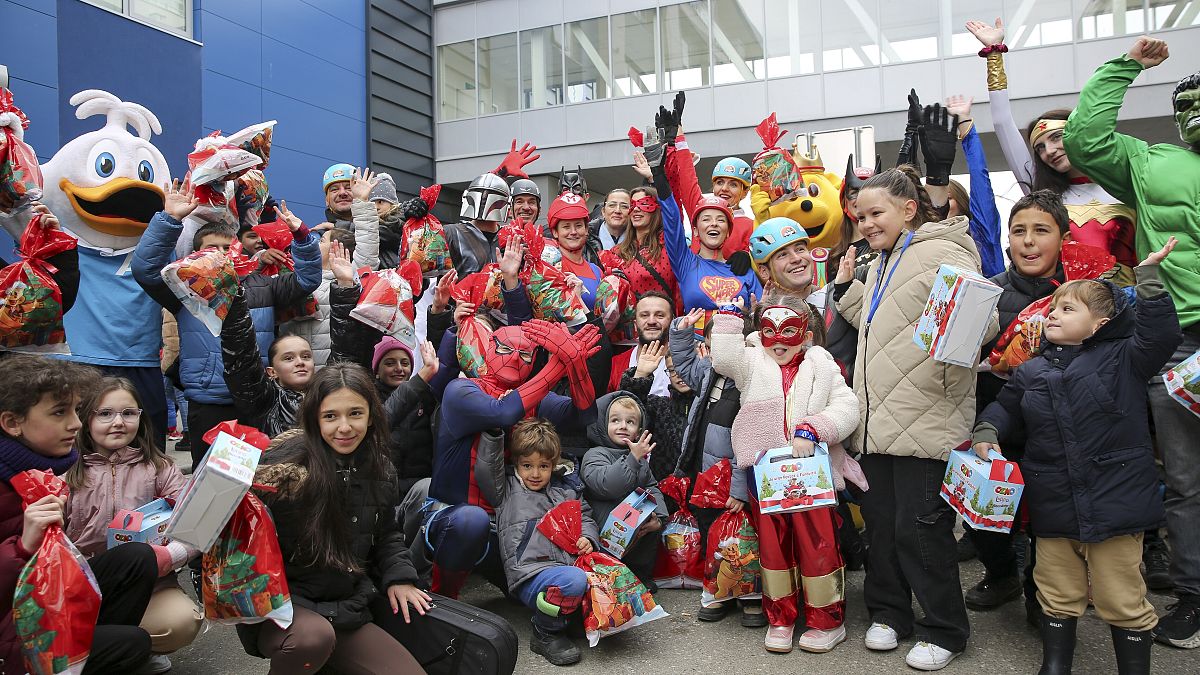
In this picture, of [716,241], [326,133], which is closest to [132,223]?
[716,241]

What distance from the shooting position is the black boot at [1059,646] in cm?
309

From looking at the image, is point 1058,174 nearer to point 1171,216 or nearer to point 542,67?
point 1171,216

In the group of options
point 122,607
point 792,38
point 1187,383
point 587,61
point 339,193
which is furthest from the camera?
point 587,61

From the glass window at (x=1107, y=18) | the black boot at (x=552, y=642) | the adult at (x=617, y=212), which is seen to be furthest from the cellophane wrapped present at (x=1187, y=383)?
the glass window at (x=1107, y=18)

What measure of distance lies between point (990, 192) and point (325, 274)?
378 centimetres

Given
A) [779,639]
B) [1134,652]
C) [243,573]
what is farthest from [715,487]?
[243,573]

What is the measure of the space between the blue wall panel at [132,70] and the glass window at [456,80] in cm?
644

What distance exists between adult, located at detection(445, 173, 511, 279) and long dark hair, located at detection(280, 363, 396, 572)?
226 centimetres

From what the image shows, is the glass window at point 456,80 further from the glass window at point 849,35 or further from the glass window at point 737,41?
the glass window at point 849,35

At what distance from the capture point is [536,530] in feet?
12.1

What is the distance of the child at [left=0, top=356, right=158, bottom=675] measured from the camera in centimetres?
247

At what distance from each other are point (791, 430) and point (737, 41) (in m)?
13.1

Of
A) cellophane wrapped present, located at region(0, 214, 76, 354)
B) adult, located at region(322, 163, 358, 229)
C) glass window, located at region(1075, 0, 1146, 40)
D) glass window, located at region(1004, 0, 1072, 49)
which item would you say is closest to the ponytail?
cellophane wrapped present, located at region(0, 214, 76, 354)

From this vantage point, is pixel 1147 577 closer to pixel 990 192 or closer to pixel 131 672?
pixel 990 192
